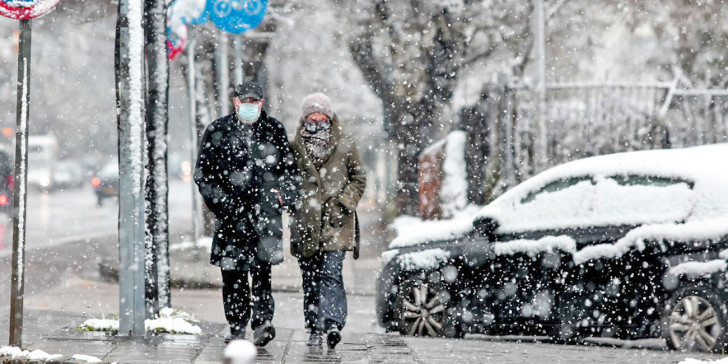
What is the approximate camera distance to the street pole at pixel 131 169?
7.16m

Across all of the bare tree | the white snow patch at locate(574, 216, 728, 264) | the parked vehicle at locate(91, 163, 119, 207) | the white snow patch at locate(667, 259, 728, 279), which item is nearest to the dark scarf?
the white snow patch at locate(574, 216, 728, 264)

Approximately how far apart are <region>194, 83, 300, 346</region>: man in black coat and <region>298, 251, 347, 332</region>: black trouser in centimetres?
31

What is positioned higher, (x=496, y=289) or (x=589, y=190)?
(x=589, y=190)

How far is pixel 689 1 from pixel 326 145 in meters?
14.5

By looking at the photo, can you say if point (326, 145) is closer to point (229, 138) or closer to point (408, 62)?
point (229, 138)

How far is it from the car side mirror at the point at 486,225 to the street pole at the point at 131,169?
2742mm

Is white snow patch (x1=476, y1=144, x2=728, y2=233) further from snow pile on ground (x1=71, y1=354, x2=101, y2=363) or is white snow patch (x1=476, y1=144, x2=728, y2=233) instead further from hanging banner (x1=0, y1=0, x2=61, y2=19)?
hanging banner (x1=0, y1=0, x2=61, y2=19)

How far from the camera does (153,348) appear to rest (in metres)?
6.77

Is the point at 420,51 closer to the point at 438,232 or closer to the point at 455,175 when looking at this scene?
the point at 455,175

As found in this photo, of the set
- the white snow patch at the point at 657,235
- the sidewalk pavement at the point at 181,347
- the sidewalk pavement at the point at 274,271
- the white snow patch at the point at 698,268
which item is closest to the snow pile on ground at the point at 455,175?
the sidewalk pavement at the point at 274,271

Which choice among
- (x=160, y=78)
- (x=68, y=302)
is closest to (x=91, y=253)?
(x=68, y=302)

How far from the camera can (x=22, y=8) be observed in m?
6.34

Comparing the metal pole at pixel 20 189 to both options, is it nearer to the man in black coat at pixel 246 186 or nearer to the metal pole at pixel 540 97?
the man in black coat at pixel 246 186

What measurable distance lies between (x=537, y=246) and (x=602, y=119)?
8272mm
